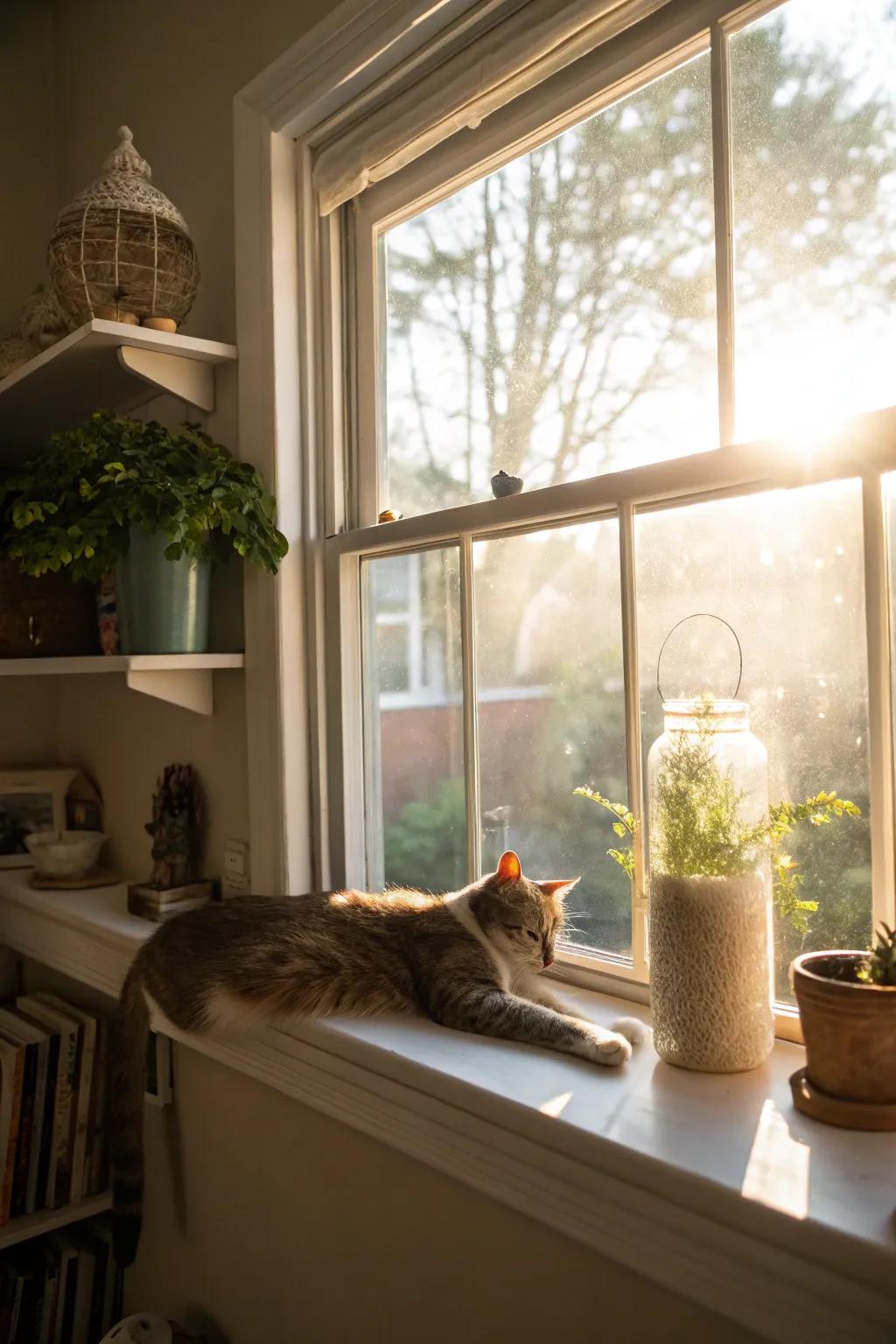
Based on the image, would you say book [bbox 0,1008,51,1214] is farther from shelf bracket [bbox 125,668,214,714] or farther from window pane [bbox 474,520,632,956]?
window pane [bbox 474,520,632,956]

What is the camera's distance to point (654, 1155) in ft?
2.66

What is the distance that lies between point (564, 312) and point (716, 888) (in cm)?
76

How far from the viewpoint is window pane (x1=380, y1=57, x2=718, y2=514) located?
3.70 feet

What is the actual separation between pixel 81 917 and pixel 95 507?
715 millimetres

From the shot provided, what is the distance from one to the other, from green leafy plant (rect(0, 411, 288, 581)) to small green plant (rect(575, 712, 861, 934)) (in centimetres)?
74

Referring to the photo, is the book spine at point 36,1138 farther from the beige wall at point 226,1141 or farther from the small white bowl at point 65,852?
the small white bowl at point 65,852

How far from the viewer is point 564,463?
1250 millimetres

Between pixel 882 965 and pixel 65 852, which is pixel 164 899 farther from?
pixel 882 965

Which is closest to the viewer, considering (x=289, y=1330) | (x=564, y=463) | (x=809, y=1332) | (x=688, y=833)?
(x=809, y=1332)

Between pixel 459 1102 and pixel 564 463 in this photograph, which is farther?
pixel 564 463

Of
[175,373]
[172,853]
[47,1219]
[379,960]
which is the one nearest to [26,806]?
[172,853]

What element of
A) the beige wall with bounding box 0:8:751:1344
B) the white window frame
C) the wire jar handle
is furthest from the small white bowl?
the wire jar handle

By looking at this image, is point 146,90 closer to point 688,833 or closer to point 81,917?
point 81,917

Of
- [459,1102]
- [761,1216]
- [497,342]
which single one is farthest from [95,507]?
[761,1216]
